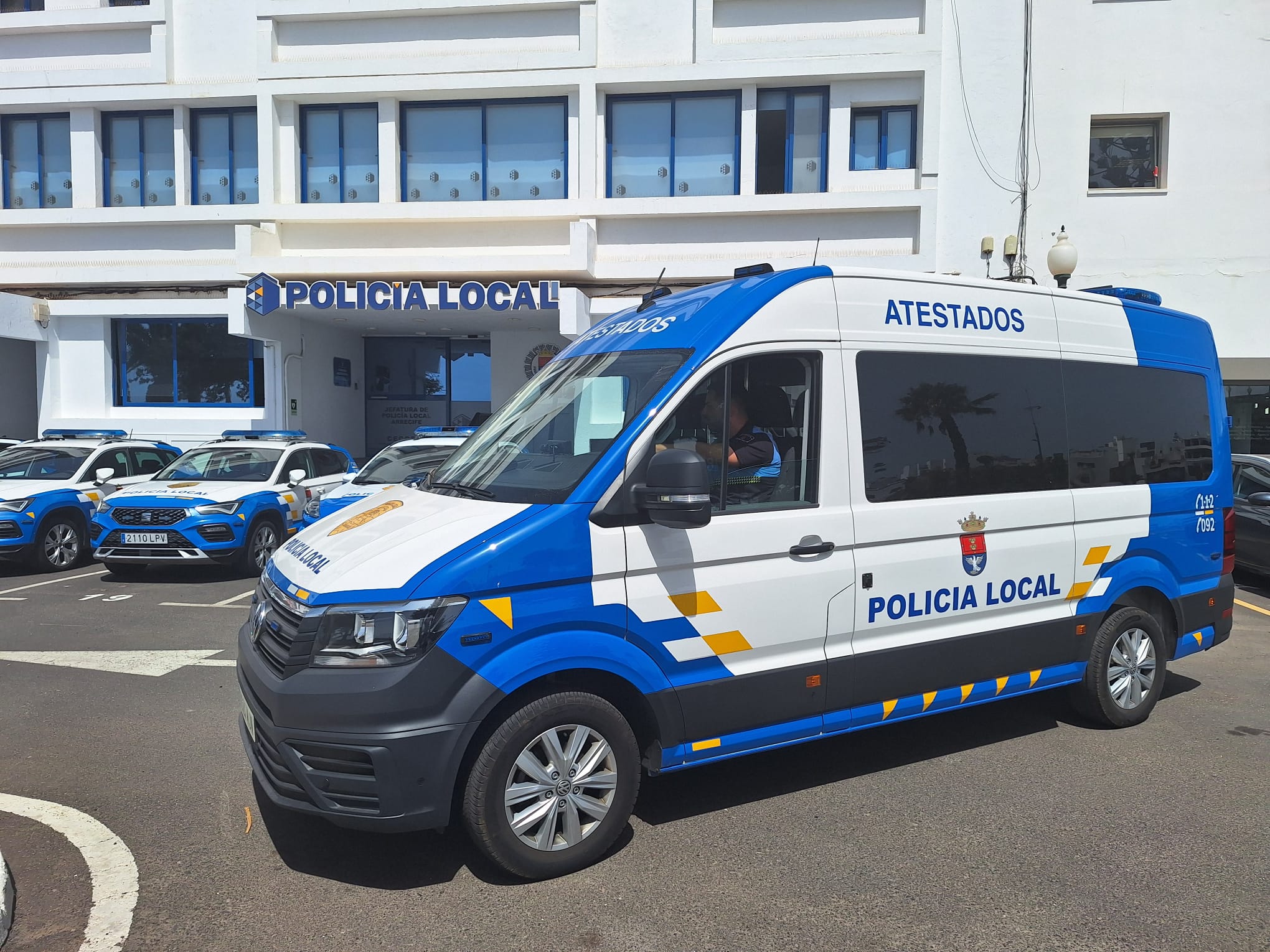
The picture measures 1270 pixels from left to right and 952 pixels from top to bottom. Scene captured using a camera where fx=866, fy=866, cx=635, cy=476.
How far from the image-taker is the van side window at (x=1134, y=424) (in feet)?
16.0

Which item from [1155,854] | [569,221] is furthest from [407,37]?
[1155,854]

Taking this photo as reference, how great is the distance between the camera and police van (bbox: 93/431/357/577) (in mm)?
9734

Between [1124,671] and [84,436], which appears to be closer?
[1124,671]

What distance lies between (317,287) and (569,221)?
497 cm

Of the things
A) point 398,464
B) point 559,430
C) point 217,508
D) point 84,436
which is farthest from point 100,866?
point 84,436

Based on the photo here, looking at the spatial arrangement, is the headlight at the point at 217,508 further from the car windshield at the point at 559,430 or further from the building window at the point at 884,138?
the building window at the point at 884,138

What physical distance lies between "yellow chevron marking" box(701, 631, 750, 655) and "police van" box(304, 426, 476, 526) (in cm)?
667

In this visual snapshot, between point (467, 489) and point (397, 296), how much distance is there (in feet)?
42.4

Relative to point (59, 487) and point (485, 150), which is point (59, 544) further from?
point (485, 150)

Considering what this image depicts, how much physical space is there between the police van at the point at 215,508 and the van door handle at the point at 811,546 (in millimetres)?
8039

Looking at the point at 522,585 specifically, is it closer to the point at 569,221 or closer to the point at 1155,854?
the point at 1155,854

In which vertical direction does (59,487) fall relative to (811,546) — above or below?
below

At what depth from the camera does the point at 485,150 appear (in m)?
17.8

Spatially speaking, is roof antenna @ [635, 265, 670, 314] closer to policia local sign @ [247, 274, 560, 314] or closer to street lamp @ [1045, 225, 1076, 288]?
street lamp @ [1045, 225, 1076, 288]
